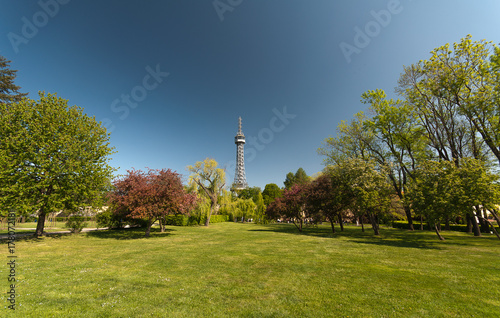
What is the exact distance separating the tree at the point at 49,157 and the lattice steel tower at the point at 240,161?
262 feet

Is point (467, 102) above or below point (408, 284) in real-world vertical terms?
above

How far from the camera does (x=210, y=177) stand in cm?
3253

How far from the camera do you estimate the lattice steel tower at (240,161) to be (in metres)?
98.7

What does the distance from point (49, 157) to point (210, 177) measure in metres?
20.1

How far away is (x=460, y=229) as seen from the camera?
84.7 feet

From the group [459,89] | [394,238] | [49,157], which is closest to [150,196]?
[49,157]

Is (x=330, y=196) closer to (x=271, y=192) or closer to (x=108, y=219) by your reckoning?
(x=108, y=219)

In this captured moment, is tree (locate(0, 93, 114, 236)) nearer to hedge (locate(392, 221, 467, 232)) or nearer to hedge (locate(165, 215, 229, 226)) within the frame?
hedge (locate(165, 215, 229, 226))

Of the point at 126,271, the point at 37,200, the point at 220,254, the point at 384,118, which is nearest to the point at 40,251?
the point at 37,200

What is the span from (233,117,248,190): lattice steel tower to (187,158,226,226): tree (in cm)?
6189

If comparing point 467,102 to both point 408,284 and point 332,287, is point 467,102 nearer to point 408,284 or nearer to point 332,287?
point 408,284

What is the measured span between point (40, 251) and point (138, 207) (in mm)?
5761

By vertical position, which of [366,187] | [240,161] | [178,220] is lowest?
[178,220]

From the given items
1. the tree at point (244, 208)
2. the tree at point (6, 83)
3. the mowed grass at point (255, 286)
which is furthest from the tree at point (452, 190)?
the tree at point (6, 83)
